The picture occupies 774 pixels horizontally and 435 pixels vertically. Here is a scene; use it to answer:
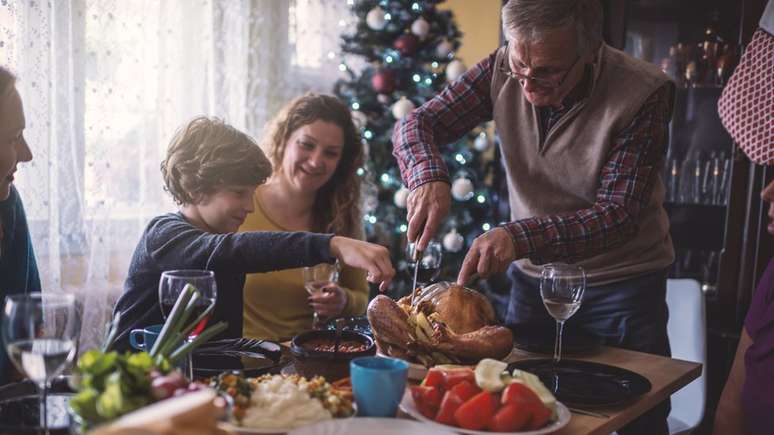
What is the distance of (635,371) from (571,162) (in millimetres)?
603

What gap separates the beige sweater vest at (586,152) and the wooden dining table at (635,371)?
13.2 inches

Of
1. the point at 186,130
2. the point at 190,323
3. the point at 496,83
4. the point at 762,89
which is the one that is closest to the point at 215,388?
the point at 190,323

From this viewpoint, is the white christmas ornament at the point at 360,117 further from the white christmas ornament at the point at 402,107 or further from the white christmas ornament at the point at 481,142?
the white christmas ornament at the point at 481,142

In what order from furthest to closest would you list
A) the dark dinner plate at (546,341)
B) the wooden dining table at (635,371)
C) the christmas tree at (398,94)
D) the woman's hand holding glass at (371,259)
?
the christmas tree at (398,94) < the dark dinner plate at (546,341) < the woman's hand holding glass at (371,259) < the wooden dining table at (635,371)

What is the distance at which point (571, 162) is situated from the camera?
6.43 feet

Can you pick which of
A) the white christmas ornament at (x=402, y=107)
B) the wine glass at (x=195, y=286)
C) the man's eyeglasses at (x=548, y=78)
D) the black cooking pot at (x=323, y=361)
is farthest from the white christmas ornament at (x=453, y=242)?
the wine glass at (x=195, y=286)

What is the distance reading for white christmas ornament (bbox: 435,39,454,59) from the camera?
377 cm

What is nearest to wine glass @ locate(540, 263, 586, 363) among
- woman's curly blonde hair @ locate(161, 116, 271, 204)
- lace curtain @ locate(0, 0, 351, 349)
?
woman's curly blonde hair @ locate(161, 116, 271, 204)

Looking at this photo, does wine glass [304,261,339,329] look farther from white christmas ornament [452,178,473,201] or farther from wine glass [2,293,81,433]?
white christmas ornament [452,178,473,201]

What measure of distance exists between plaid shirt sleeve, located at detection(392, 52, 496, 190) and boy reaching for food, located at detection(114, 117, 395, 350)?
1.23ft

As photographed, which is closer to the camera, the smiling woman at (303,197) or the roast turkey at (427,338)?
the roast turkey at (427,338)

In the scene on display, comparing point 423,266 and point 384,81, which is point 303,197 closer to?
point 423,266

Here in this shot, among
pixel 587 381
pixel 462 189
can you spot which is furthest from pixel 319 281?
pixel 462 189

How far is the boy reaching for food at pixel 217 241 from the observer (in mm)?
1540
